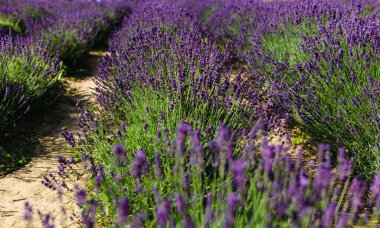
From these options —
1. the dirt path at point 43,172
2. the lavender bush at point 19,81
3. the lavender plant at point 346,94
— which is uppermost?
the lavender plant at point 346,94

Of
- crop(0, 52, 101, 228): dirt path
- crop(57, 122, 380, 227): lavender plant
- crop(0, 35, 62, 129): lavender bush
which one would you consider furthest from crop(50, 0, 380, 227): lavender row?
crop(0, 35, 62, 129): lavender bush

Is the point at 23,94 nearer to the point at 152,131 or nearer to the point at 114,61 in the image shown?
the point at 114,61

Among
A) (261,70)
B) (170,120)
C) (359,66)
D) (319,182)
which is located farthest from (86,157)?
(261,70)

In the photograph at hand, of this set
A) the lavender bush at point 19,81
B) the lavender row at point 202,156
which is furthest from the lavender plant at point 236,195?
the lavender bush at point 19,81

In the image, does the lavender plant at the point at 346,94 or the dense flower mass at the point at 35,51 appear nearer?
the lavender plant at the point at 346,94

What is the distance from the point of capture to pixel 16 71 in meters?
3.83

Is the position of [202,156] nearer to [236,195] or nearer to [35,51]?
[236,195]

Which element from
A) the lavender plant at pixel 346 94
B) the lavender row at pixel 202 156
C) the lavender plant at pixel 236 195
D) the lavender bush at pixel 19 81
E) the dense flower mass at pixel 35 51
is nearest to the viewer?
the lavender plant at pixel 236 195

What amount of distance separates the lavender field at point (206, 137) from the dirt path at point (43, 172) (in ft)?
0.05

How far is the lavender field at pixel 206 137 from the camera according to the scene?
4.98ft

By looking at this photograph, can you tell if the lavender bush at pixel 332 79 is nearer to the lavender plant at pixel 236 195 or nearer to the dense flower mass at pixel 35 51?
the lavender plant at pixel 236 195

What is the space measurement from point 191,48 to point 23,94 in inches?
68.7

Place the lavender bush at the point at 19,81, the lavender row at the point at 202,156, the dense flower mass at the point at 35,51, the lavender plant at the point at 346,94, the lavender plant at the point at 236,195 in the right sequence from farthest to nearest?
the dense flower mass at the point at 35,51 < the lavender bush at the point at 19,81 < the lavender plant at the point at 346,94 < the lavender row at the point at 202,156 < the lavender plant at the point at 236,195

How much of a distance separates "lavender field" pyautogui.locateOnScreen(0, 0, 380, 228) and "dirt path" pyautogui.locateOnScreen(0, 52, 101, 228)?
0.6 inches
